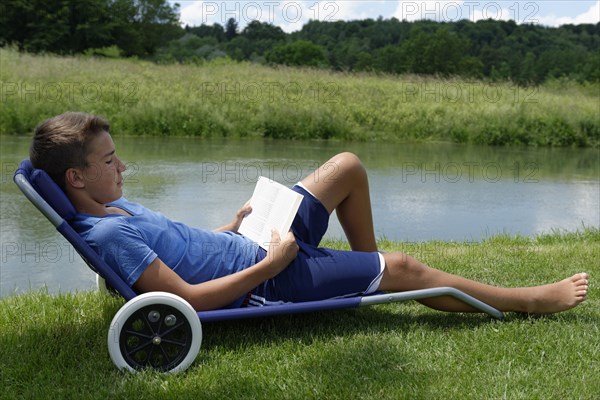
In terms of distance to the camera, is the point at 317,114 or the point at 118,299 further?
the point at 317,114

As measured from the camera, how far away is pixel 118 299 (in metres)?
3.56

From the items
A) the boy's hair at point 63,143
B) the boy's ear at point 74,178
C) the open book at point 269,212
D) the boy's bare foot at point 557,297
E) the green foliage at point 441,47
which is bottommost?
the boy's bare foot at point 557,297

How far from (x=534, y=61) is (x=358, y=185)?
32900 mm

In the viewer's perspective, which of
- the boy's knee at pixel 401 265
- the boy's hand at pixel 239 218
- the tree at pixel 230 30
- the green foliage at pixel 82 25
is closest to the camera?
the boy's knee at pixel 401 265

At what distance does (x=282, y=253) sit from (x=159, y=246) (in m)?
0.52

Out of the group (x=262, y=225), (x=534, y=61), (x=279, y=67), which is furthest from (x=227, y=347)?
(x=534, y=61)

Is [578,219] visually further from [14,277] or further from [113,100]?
[113,100]

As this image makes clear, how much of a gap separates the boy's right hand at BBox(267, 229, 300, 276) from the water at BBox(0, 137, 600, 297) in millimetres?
1783

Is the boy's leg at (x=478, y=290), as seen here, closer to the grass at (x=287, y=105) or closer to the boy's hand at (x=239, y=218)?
the boy's hand at (x=239, y=218)

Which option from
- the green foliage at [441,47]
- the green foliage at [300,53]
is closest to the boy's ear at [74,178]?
the green foliage at [441,47]

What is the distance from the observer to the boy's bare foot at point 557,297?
10.8 feet

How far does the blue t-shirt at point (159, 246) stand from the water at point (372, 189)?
1456 mm

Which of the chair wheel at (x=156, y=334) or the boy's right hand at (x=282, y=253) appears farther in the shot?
the boy's right hand at (x=282, y=253)

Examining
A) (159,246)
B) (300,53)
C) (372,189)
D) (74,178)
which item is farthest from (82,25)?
(159,246)
